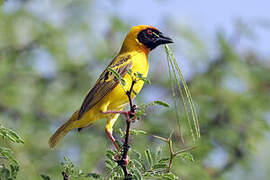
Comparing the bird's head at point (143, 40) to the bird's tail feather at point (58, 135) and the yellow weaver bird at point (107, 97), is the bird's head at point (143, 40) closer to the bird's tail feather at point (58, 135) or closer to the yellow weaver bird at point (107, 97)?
the yellow weaver bird at point (107, 97)

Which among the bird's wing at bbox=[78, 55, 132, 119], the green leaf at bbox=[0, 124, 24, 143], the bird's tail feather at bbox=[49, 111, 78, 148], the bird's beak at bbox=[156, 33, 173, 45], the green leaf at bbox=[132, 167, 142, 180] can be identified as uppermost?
the bird's beak at bbox=[156, 33, 173, 45]

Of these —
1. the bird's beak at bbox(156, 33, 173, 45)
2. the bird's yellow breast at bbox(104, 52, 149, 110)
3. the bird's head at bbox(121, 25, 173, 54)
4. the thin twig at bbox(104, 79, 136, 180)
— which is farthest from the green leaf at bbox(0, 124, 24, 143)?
the bird's head at bbox(121, 25, 173, 54)

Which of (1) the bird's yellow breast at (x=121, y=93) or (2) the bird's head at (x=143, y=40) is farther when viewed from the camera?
(2) the bird's head at (x=143, y=40)

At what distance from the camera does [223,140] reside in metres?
6.32

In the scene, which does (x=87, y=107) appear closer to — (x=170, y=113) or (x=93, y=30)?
(x=170, y=113)

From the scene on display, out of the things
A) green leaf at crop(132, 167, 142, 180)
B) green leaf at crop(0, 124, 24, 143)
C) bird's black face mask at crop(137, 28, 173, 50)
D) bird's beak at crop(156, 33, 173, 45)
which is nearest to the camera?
green leaf at crop(0, 124, 24, 143)

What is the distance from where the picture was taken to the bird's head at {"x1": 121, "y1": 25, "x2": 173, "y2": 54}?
4816mm

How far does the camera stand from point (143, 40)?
4871mm

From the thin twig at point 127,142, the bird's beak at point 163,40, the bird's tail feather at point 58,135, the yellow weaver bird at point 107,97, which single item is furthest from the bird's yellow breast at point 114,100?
the thin twig at point 127,142

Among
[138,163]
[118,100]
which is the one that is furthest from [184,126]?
[138,163]

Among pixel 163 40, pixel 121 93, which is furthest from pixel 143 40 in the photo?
pixel 121 93

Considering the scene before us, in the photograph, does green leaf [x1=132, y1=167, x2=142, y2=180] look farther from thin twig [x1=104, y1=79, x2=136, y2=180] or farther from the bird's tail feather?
the bird's tail feather

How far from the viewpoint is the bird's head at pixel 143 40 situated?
4816 millimetres

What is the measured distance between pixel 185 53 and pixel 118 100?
104 inches
